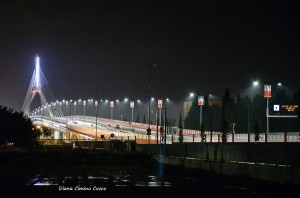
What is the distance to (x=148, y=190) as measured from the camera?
85.0 feet

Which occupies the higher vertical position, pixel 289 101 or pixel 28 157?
pixel 289 101

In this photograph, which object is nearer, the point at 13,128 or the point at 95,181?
the point at 95,181

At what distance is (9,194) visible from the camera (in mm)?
23453

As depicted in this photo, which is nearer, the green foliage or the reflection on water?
the reflection on water

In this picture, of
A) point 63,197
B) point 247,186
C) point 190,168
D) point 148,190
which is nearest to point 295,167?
point 247,186

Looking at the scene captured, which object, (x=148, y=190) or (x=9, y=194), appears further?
(x=148, y=190)

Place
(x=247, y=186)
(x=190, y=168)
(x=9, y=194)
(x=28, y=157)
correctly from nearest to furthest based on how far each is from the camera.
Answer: (x=9, y=194) < (x=247, y=186) < (x=190, y=168) < (x=28, y=157)

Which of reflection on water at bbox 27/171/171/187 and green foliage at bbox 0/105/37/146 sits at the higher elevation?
green foliage at bbox 0/105/37/146

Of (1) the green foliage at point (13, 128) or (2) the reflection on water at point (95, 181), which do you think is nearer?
(2) the reflection on water at point (95, 181)

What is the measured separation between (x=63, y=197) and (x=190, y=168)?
75.5ft

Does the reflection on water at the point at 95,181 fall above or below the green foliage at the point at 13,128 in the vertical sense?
below

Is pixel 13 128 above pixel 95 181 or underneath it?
above

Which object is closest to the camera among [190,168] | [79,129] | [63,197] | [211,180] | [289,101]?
[63,197]

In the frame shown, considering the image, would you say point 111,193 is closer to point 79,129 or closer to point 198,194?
point 198,194
